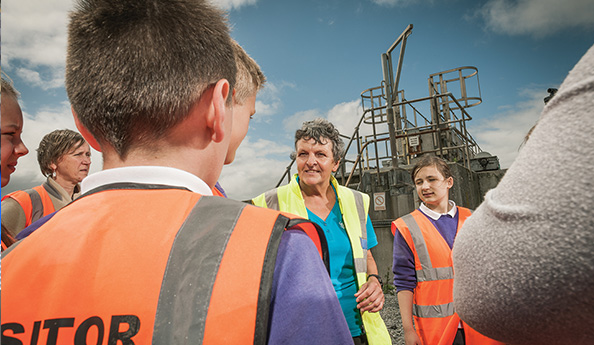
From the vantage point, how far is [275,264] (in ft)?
2.16

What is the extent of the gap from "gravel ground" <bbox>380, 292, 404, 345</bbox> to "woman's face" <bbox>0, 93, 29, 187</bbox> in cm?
510

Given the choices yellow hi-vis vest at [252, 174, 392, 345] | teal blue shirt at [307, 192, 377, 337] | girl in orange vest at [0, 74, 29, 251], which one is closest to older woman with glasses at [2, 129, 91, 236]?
girl in orange vest at [0, 74, 29, 251]

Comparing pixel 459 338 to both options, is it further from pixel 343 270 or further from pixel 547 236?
pixel 547 236

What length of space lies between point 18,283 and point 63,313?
0.12 meters

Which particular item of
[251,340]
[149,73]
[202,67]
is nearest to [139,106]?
[149,73]

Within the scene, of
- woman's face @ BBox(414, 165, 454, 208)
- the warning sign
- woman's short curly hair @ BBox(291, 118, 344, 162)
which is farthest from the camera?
the warning sign

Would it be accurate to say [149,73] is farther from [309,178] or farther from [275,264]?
[309,178]

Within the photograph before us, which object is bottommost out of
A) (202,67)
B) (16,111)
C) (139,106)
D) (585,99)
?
(585,99)

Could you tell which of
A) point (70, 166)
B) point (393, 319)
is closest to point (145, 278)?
point (70, 166)

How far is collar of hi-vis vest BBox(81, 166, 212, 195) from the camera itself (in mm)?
813

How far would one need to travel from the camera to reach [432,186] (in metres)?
3.19

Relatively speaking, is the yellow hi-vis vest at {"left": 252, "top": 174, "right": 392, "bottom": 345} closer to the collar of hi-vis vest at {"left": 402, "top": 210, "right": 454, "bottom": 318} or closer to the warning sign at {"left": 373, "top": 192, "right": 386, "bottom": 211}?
the collar of hi-vis vest at {"left": 402, "top": 210, "right": 454, "bottom": 318}

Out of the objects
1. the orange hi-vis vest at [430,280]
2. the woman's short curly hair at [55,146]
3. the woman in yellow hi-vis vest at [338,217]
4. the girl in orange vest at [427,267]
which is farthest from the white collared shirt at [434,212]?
the woman's short curly hair at [55,146]

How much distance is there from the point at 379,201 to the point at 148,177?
310 inches
